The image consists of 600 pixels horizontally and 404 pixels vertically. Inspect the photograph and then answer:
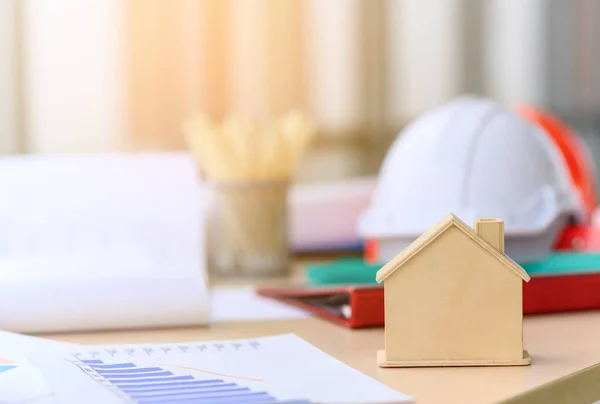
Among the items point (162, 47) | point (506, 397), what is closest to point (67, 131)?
point (162, 47)

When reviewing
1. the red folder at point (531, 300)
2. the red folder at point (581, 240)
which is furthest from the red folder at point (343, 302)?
the red folder at point (581, 240)

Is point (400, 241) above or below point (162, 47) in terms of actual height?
below

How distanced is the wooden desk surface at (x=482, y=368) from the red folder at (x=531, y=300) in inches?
0.4

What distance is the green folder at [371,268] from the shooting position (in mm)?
868

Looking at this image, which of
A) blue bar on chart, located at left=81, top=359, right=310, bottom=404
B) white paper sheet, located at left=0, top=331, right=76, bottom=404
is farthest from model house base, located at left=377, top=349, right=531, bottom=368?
white paper sheet, located at left=0, top=331, right=76, bottom=404

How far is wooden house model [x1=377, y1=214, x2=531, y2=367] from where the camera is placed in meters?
0.55

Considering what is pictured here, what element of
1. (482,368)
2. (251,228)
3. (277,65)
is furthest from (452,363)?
(277,65)

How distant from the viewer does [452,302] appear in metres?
0.56

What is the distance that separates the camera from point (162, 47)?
6.23 feet

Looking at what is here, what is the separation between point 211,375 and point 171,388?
4 centimetres

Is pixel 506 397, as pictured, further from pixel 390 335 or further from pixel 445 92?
pixel 445 92

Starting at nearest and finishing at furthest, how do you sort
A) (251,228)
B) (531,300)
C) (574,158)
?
(531,300), (251,228), (574,158)

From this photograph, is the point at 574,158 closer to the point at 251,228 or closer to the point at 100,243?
the point at 251,228

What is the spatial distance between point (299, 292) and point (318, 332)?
13 cm
